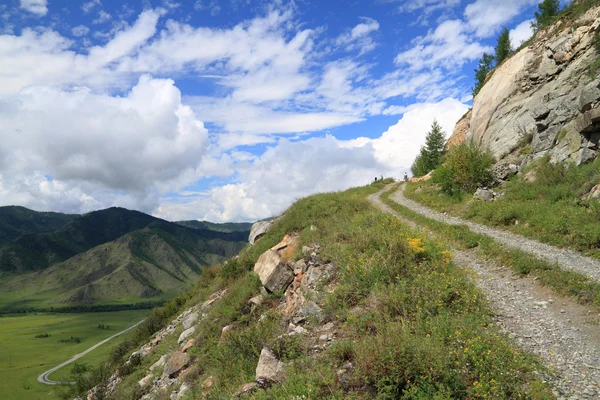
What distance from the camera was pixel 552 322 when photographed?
334 inches

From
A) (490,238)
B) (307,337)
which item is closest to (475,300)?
(307,337)

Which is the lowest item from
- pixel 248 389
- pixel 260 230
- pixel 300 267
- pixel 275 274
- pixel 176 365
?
pixel 176 365

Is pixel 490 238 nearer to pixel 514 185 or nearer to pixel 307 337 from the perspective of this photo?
pixel 514 185

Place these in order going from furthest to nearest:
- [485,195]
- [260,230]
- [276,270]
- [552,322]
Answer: [260,230] → [485,195] → [276,270] → [552,322]

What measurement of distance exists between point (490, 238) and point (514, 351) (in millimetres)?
10065

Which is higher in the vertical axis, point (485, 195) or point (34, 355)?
point (485, 195)

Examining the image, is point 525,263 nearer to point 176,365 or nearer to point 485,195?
point 485,195

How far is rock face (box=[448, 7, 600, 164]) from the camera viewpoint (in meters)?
21.0

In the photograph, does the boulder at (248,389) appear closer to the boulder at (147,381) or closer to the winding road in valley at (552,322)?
the winding road in valley at (552,322)

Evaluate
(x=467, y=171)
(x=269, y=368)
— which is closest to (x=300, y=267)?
(x=269, y=368)

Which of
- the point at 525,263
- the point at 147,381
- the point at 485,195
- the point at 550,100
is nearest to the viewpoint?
the point at 525,263

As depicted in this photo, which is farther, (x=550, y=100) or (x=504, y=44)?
(x=504, y=44)

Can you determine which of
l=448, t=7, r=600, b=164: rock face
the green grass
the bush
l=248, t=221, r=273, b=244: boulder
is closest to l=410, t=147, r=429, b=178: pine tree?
l=448, t=7, r=600, b=164: rock face

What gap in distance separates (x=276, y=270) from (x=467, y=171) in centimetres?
2026
